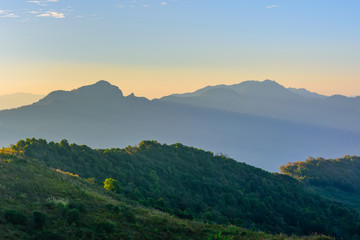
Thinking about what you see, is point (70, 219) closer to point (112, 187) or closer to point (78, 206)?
point (78, 206)

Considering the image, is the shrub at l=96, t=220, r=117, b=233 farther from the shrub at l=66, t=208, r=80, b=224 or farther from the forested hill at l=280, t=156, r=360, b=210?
the forested hill at l=280, t=156, r=360, b=210

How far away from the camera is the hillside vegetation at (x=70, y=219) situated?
Answer: 1989 centimetres

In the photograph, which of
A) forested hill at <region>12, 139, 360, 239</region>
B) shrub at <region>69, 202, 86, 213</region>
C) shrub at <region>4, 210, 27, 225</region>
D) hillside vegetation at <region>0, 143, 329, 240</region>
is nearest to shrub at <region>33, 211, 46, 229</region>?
hillside vegetation at <region>0, 143, 329, 240</region>

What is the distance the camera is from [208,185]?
74.6m

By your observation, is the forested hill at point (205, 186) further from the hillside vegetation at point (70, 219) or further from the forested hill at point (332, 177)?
the forested hill at point (332, 177)

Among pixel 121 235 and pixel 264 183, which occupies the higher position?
pixel 121 235

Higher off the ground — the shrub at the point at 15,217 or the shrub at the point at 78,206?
the shrub at the point at 15,217

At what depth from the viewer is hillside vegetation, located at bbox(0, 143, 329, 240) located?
19.9 m

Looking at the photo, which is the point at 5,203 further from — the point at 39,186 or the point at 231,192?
the point at 231,192

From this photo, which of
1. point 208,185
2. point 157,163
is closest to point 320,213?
point 208,185

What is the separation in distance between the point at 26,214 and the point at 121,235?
22.0ft

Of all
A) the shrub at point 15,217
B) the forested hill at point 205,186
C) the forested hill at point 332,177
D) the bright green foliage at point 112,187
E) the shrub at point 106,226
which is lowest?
the forested hill at point 332,177

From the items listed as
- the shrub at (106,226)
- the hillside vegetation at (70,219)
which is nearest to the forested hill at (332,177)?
the hillside vegetation at (70,219)

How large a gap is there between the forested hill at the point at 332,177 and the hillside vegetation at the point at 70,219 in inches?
4661
